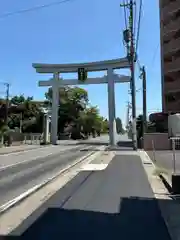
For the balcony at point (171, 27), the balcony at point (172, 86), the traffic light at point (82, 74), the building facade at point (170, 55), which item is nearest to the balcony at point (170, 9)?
the building facade at point (170, 55)

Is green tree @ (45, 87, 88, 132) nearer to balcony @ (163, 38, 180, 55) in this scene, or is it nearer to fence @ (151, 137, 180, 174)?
balcony @ (163, 38, 180, 55)

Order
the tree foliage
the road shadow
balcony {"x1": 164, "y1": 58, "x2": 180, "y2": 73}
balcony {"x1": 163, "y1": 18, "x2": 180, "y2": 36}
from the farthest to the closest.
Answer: the tree foliage, balcony {"x1": 163, "y1": 18, "x2": 180, "y2": 36}, balcony {"x1": 164, "y1": 58, "x2": 180, "y2": 73}, the road shadow

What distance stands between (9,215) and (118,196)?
3.35 metres

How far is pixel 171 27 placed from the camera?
6191cm

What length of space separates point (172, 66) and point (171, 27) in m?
6.62

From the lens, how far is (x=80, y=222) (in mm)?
7320

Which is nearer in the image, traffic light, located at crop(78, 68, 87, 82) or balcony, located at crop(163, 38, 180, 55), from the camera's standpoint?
traffic light, located at crop(78, 68, 87, 82)

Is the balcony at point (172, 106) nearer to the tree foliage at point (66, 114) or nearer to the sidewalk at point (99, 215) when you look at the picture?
the tree foliage at point (66, 114)

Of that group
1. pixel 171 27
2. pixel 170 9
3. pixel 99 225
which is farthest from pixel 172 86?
pixel 99 225

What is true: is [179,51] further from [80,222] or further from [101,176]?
[80,222]

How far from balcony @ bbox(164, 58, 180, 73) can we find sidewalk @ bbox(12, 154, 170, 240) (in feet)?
160

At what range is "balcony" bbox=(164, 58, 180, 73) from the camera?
59.2m

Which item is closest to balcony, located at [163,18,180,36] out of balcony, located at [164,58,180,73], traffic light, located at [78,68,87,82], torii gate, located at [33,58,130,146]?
balcony, located at [164,58,180,73]

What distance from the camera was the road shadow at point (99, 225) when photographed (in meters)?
6.39
